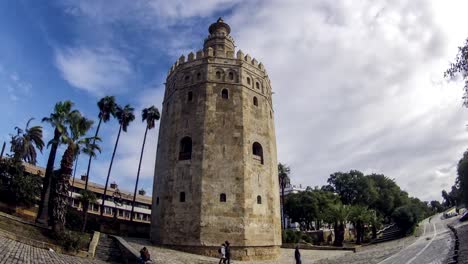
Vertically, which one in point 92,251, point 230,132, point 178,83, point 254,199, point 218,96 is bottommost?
point 92,251

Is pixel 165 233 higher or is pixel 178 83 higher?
pixel 178 83

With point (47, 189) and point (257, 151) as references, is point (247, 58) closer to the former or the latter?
point (257, 151)

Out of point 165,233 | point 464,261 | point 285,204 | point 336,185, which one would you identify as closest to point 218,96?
point 165,233

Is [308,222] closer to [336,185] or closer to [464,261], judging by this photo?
[336,185]

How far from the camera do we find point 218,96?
22.9 metres

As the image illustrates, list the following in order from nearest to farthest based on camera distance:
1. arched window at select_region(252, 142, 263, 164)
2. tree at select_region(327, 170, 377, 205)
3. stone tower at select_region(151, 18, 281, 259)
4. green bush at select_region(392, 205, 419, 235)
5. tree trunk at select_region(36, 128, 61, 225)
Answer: tree trunk at select_region(36, 128, 61, 225), stone tower at select_region(151, 18, 281, 259), arched window at select_region(252, 142, 263, 164), green bush at select_region(392, 205, 419, 235), tree at select_region(327, 170, 377, 205)

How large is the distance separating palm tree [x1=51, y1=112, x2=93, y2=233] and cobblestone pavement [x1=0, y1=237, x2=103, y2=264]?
2.67 m

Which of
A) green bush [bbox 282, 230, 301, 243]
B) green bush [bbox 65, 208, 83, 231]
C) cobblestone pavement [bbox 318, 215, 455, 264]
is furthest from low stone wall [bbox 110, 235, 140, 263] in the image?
green bush [bbox 282, 230, 301, 243]

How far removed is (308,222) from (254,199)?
28634mm

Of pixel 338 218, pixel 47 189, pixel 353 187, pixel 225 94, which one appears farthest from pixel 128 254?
pixel 353 187

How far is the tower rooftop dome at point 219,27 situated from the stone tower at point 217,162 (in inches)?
134

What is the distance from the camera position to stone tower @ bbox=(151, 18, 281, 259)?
19969mm

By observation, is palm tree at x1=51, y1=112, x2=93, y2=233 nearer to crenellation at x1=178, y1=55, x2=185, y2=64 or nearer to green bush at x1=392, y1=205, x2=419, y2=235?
crenellation at x1=178, y1=55, x2=185, y2=64

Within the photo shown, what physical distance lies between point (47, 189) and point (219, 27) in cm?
1816
